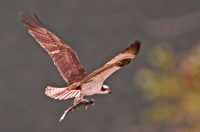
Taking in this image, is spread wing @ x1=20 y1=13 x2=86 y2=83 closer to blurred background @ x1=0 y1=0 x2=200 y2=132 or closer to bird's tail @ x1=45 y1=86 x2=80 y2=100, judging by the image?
bird's tail @ x1=45 y1=86 x2=80 y2=100

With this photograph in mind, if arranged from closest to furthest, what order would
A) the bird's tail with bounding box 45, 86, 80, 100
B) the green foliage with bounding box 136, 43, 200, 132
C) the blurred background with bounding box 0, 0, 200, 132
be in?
1. the bird's tail with bounding box 45, 86, 80, 100
2. the green foliage with bounding box 136, 43, 200, 132
3. the blurred background with bounding box 0, 0, 200, 132

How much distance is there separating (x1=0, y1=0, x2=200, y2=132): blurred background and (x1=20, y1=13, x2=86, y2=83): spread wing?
17.3 ft

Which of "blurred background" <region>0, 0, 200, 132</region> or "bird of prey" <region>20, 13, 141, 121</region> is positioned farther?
"blurred background" <region>0, 0, 200, 132</region>

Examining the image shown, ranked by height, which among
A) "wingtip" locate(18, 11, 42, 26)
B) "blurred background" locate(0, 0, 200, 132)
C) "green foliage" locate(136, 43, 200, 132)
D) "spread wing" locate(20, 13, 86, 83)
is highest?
"wingtip" locate(18, 11, 42, 26)

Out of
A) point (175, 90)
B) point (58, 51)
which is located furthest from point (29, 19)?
point (175, 90)

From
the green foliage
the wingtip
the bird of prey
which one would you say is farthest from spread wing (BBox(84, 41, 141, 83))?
the green foliage

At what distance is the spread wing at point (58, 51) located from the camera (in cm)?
93

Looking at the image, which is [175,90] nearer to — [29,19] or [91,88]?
[29,19]

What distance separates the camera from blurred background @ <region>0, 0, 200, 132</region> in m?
6.43

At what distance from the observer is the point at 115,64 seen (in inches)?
33.2

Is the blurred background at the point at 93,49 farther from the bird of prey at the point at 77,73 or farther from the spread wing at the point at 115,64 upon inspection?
the spread wing at the point at 115,64

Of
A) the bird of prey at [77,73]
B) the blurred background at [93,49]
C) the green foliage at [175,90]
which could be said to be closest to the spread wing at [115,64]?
the bird of prey at [77,73]

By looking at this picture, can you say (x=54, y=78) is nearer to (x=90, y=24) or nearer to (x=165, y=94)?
(x=90, y=24)

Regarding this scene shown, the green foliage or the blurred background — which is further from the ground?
the green foliage
